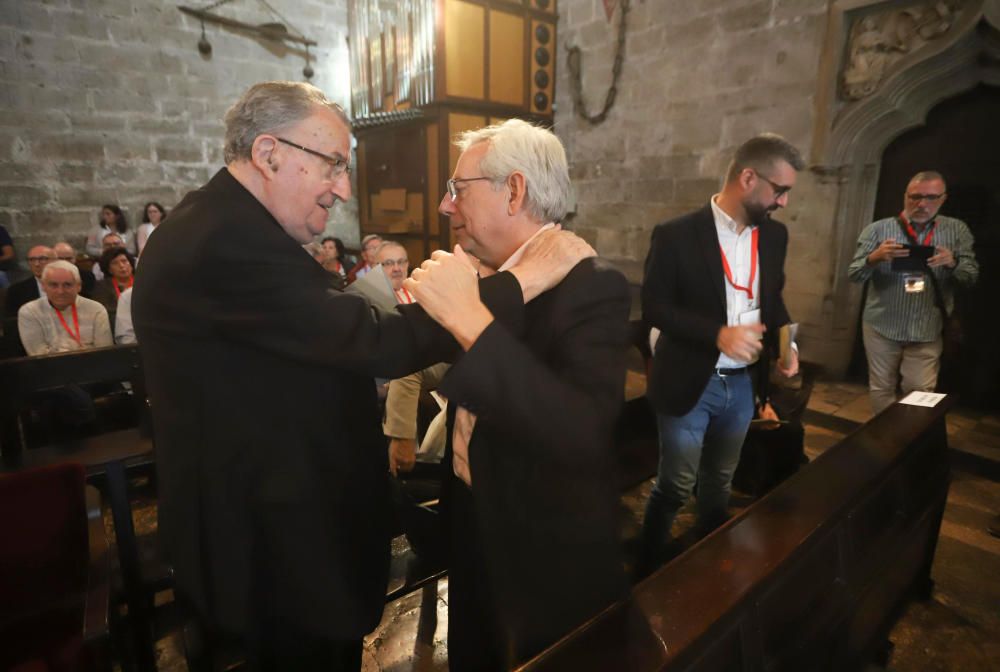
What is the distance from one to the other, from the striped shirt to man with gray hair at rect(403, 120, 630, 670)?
319 cm

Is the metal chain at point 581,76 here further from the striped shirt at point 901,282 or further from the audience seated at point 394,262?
the audience seated at point 394,262

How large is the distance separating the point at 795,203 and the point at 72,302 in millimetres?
5897

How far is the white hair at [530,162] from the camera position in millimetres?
1127

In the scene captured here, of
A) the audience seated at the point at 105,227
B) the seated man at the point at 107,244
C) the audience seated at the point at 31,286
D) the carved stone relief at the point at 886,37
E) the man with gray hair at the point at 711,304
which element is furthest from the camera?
the audience seated at the point at 105,227

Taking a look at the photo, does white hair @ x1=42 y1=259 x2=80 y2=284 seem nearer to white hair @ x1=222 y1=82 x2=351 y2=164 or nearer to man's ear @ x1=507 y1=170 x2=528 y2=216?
white hair @ x1=222 y1=82 x2=351 y2=164

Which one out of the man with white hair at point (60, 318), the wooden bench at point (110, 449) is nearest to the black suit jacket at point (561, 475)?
the wooden bench at point (110, 449)

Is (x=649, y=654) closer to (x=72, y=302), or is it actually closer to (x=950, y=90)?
(x=72, y=302)

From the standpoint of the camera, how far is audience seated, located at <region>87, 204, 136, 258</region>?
22.2 feet

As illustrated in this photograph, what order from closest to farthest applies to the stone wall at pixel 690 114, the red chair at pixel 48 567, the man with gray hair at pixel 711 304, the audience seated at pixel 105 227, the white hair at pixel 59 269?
the red chair at pixel 48 567 < the man with gray hair at pixel 711 304 < the white hair at pixel 59 269 < the stone wall at pixel 690 114 < the audience seated at pixel 105 227

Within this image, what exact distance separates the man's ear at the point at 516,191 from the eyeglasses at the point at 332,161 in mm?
337

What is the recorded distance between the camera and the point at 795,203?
5133 millimetres

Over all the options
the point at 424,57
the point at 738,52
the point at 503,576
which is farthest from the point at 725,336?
the point at 424,57

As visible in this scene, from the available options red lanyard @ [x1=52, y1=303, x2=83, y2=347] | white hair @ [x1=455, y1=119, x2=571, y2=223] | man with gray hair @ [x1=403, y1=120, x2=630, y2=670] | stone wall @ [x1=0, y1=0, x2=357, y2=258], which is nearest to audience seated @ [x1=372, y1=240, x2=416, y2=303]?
red lanyard @ [x1=52, y1=303, x2=83, y2=347]

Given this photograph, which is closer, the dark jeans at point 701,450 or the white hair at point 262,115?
the white hair at point 262,115
